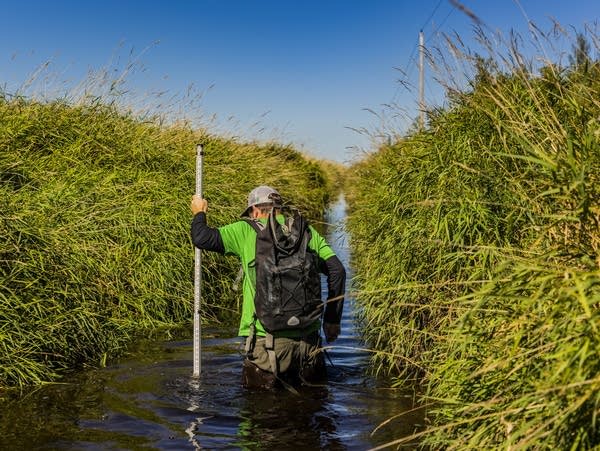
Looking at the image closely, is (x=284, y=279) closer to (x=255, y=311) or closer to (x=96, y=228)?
(x=255, y=311)

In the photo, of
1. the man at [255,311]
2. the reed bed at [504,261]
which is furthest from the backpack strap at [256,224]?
the reed bed at [504,261]

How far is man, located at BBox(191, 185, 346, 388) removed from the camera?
6203mm

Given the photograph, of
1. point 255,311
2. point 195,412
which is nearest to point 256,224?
point 255,311

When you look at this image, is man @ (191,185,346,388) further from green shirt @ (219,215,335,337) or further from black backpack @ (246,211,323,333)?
black backpack @ (246,211,323,333)

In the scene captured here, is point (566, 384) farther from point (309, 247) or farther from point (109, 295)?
point (109, 295)

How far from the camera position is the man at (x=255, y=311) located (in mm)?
6203

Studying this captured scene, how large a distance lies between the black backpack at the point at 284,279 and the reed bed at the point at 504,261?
618 millimetres

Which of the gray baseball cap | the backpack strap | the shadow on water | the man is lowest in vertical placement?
the shadow on water

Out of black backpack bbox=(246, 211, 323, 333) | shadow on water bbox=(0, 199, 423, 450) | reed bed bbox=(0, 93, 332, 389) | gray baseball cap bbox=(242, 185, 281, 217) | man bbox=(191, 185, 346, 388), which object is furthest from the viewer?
reed bed bbox=(0, 93, 332, 389)

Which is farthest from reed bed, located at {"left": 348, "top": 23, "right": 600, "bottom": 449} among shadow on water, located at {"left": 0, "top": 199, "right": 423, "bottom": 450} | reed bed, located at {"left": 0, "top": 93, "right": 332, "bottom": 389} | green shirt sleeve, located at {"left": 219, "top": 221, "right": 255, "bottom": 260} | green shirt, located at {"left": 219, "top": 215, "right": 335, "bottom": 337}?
reed bed, located at {"left": 0, "top": 93, "right": 332, "bottom": 389}

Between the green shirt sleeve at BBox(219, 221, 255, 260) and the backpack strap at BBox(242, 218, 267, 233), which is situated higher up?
the backpack strap at BBox(242, 218, 267, 233)

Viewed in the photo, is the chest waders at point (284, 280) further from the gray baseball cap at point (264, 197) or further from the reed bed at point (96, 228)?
the reed bed at point (96, 228)

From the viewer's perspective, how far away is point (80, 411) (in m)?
6.09

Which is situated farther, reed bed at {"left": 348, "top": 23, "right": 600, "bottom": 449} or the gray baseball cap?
the gray baseball cap
